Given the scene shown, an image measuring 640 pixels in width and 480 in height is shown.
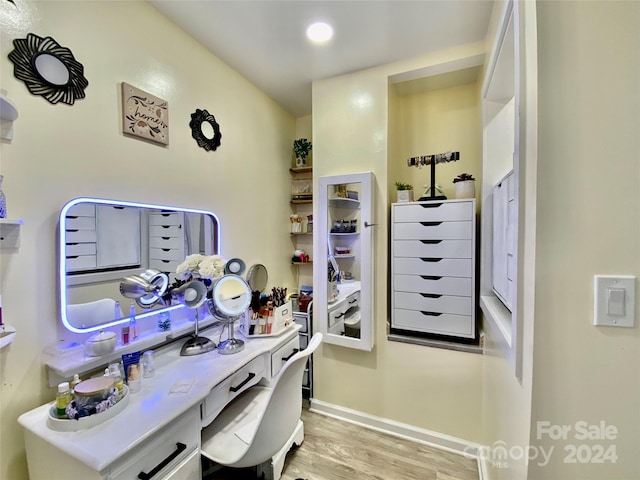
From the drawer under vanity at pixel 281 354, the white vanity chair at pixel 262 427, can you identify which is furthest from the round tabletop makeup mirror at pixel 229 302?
the white vanity chair at pixel 262 427

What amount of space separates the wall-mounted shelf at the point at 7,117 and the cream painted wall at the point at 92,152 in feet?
0.07

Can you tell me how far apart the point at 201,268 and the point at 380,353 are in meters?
1.43

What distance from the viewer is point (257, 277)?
7.54 feet

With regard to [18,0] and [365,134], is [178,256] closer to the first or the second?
[18,0]

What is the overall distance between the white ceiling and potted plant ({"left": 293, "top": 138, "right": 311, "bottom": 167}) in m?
0.65

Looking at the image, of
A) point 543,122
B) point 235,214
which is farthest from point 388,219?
point 543,122

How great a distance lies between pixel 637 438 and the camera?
0.67 metres

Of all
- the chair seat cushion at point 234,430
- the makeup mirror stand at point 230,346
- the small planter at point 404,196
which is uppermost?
the small planter at point 404,196

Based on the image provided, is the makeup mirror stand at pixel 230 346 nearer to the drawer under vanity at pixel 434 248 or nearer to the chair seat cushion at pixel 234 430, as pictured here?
the chair seat cushion at pixel 234 430

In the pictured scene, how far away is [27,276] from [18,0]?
1051mm

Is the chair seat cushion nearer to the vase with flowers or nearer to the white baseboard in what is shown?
the vase with flowers

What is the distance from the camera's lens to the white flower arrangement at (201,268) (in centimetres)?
153

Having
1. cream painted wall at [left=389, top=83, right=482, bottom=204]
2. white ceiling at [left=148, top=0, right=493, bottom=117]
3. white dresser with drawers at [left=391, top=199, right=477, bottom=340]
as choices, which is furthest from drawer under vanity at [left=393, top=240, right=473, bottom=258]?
white ceiling at [left=148, top=0, right=493, bottom=117]

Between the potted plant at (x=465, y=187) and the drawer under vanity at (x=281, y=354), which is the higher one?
the potted plant at (x=465, y=187)
